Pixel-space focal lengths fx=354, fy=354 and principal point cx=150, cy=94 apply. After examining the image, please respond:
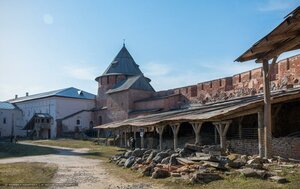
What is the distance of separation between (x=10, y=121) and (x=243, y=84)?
40.2 m

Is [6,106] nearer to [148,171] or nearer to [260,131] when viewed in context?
[148,171]

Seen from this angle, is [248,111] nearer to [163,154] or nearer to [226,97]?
[163,154]

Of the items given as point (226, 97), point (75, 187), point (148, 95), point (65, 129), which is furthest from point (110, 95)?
point (75, 187)

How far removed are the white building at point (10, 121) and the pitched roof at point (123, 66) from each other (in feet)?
61.7

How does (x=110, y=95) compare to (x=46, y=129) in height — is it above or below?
above

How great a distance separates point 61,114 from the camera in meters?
47.5

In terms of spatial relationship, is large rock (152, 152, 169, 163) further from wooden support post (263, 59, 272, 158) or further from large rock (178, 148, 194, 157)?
wooden support post (263, 59, 272, 158)

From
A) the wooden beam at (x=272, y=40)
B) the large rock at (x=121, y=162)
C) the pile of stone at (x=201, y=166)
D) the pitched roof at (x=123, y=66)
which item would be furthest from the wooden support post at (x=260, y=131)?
the pitched roof at (x=123, y=66)

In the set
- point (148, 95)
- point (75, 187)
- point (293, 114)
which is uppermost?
point (148, 95)

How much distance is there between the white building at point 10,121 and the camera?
5397 cm

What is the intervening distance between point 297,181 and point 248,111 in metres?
6.63

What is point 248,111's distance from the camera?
1506 cm

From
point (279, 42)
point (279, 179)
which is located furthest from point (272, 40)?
point (279, 179)

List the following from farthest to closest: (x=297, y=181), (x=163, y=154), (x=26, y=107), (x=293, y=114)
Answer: (x=26, y=107) → (x=293, y=114) → (x=163, y=154) → (x=297, y=181)
